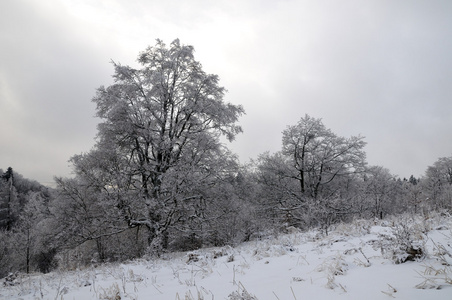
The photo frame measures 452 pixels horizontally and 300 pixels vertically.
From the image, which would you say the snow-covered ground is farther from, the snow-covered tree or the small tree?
the small tree

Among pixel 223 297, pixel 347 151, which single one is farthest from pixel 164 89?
pixel 347 151

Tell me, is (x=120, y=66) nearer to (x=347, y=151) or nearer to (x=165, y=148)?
(x=165, y=148)

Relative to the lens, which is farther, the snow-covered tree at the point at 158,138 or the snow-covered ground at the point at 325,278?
the snow-covered tree at the point at 158,138

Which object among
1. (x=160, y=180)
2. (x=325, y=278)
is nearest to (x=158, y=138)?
(x=160, y=180)

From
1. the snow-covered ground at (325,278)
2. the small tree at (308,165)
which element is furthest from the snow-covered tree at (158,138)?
the small tree at (308,165)

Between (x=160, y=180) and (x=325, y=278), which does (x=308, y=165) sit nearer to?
(x=160, y=180)

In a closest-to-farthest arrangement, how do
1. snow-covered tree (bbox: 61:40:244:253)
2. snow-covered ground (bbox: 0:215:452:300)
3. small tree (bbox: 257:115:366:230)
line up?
snow-covered ground (bbox: 0:215:452:300), snow-covered tree (bbox: 61:40:244:253), small tree (bbox: 257:115:366:230)

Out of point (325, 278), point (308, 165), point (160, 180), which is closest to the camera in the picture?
point (325, 278)

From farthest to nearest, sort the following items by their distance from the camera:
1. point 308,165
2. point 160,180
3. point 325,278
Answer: point 308,165 < point 160,180 < point 325,278

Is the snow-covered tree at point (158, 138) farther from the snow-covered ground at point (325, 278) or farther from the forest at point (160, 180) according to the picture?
the snow-covered ground at point (325, 278)

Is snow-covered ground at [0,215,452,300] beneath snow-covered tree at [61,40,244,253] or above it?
beneath

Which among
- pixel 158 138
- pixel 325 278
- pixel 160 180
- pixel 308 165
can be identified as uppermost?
pixel 158 138

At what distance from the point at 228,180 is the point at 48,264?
32.9 m

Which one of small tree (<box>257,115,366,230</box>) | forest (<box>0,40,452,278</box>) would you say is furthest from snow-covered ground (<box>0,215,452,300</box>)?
small tree (<box>257,115,366,230</box>)
